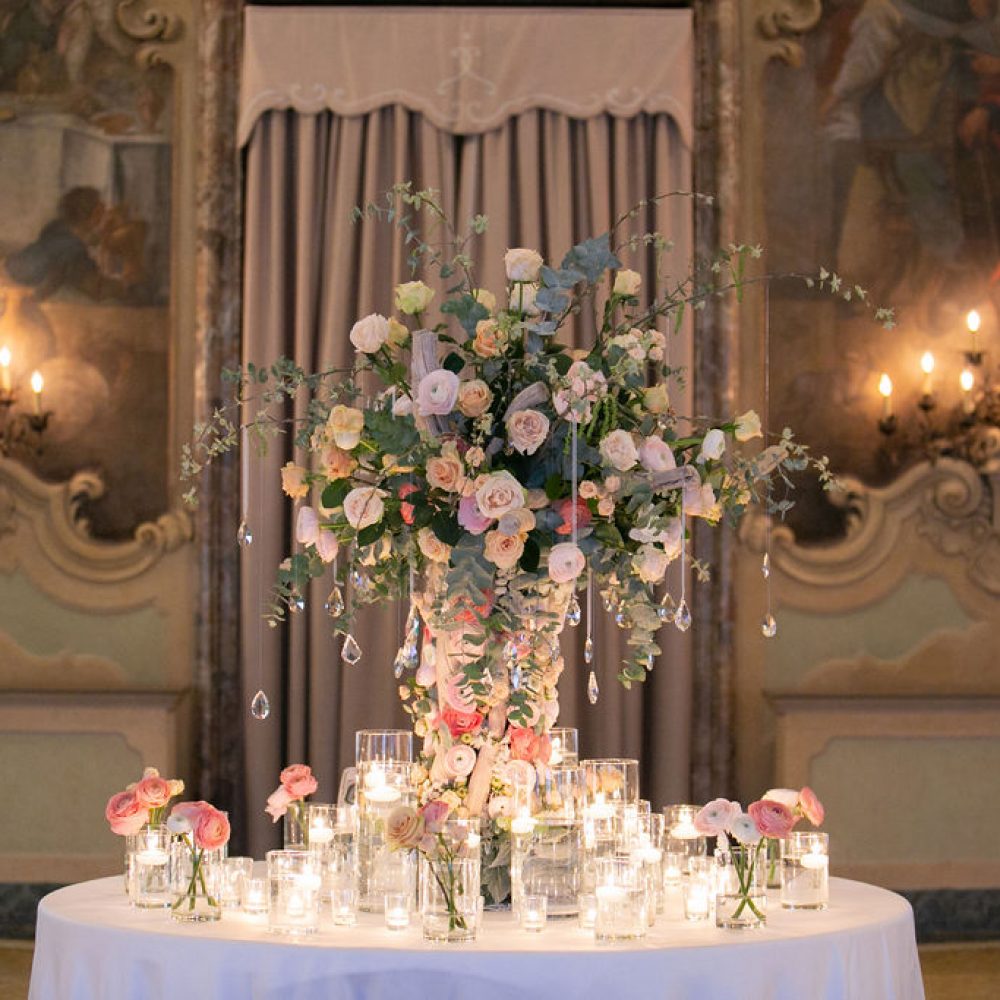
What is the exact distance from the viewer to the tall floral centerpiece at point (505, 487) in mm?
3322

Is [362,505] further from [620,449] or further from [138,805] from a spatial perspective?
[138,805]

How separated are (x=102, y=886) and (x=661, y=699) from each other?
3644 millimetres

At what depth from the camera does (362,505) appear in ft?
Result: 11.0

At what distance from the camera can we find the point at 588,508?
11.1 ft

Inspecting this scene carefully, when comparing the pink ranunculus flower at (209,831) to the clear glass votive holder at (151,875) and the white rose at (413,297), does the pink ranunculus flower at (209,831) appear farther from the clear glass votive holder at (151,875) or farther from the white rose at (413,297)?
the white rose at (413,297)

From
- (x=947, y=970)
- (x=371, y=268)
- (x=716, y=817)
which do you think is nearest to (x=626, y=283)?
(x=716, y=817)

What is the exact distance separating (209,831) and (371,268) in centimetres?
396

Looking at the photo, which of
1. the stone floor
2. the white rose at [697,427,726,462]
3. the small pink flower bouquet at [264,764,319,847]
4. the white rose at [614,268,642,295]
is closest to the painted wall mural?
the stone floor

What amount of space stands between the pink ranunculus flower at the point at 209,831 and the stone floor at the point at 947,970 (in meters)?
2.79

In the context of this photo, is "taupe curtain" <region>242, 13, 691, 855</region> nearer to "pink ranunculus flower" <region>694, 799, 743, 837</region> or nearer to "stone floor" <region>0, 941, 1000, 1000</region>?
"stone floor" <region>0, 941, 1000, 1000</region>

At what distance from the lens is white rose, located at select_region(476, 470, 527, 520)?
3.23 metres

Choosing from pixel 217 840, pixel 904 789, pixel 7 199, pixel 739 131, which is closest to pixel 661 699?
pixel 904 789

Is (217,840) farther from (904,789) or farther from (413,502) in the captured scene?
(904,789)

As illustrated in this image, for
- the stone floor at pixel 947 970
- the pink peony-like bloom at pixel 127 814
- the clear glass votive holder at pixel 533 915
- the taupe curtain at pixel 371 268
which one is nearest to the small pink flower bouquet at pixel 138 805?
the pink peony-like bloom at pixel 127 814
